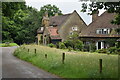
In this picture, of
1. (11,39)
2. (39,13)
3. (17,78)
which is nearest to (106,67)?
(17,78)

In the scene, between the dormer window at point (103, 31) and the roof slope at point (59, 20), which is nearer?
the dormer window at point (103, 31)

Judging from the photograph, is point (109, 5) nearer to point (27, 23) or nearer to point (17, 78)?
point (17, 78)

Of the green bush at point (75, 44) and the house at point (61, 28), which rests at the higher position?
the house at point (61, 28)

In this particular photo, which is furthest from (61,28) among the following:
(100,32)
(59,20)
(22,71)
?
(22,71)

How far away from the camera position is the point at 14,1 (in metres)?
22.5

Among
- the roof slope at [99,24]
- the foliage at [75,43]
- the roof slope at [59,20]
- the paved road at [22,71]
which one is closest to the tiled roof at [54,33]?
the roof slope at [59,20]

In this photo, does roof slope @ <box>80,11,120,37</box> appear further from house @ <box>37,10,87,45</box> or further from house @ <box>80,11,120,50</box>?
house @ <box>37,10,87,45</box>

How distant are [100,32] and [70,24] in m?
15.5

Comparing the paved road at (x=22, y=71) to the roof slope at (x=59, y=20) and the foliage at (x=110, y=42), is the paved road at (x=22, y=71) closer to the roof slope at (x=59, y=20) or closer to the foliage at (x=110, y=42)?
the foliage at (x=110, y=42)

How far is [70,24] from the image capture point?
62156mm

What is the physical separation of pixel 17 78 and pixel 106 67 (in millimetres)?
5262

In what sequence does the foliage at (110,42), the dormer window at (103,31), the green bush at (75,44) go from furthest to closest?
the dormer window at (103,31), the green bush at (75,44), the foliage at (110,42)

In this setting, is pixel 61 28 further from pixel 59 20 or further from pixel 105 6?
pixel 105 6

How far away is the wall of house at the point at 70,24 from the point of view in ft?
199
